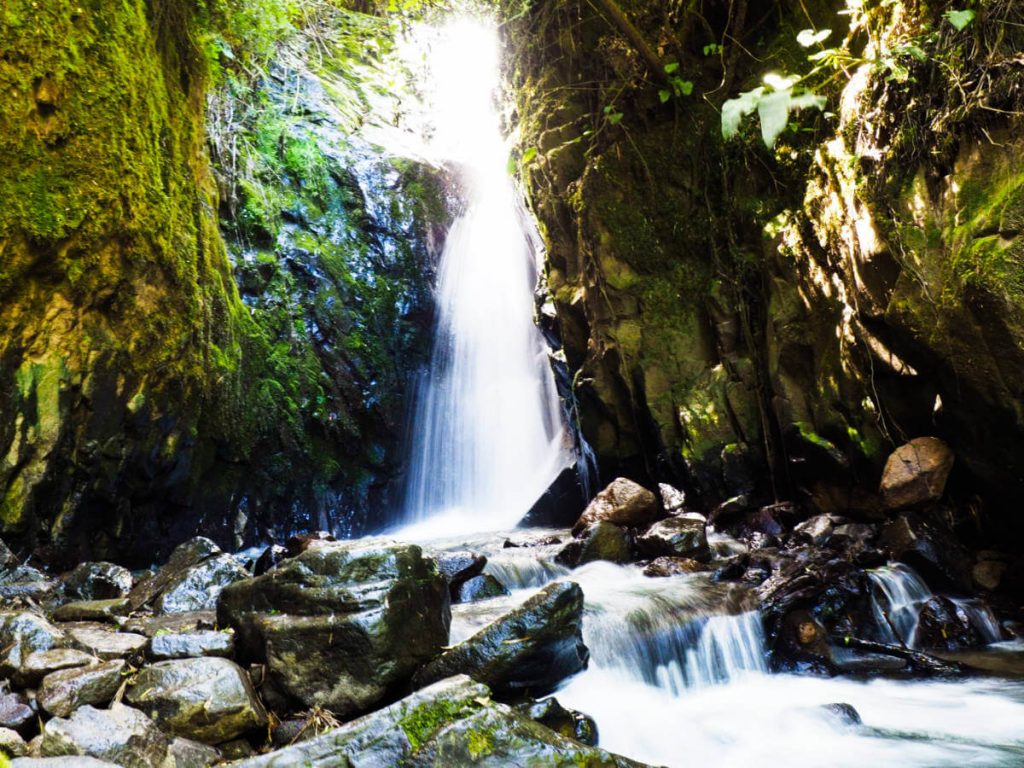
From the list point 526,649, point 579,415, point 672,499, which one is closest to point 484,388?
point 579,415

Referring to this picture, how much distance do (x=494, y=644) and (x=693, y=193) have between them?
6628mm

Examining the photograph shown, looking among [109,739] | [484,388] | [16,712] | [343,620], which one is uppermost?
[484,388]

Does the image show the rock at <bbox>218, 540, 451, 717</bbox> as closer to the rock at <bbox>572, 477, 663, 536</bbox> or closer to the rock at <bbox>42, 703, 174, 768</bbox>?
the rock at <bbox>42, 703, 174, 768</bbox>

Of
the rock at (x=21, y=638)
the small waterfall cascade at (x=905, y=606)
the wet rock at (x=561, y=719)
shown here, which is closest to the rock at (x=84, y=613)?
the rock at (x=21, y=638)

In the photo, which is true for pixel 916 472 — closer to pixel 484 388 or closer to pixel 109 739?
pixel 109 739

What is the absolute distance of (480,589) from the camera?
581 centimetres

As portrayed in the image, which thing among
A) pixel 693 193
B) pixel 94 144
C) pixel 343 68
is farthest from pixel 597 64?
pixel 343 68

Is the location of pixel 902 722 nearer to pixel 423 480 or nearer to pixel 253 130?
pixel 423 480

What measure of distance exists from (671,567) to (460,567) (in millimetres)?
2139

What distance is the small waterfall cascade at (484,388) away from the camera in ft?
40.6

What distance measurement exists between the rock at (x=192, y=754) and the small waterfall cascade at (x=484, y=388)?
829 centimetres

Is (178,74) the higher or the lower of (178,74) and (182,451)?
the higher

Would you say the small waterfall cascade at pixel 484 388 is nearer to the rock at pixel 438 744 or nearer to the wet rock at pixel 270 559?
the wet rock at pixel 270 559

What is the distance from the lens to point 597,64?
338 inches
